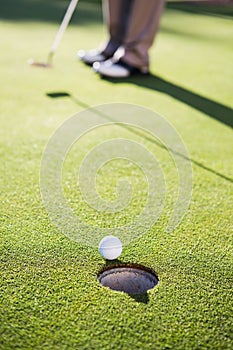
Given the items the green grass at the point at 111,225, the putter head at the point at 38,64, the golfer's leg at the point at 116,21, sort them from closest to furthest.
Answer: the green grass at the point at 111,225
the putter head at the point at 38,64
the golfer's leg at the point at 116,21

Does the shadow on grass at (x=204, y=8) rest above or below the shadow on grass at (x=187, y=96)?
above

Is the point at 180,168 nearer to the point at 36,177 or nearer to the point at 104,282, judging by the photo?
the point at 36,177

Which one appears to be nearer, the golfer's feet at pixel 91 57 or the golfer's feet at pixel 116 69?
the golfer's feet at pixel 116 69

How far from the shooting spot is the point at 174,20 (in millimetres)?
7672

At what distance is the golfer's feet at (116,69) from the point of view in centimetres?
428

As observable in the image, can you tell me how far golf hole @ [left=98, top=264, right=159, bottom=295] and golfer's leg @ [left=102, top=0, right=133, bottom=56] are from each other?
3123mm

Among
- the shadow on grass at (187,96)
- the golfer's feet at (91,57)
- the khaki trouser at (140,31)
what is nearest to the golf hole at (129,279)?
the shadow on grass at (187,96)

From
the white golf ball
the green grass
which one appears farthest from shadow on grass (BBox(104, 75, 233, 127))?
the white golf ball

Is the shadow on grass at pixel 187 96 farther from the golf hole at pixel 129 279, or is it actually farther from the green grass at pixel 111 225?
the golf hole at pixel 129 279

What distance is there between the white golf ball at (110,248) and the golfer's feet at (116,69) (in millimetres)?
2574

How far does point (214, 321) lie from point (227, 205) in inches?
33.1

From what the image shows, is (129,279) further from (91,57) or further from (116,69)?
(91,57)

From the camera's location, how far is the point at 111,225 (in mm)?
2146

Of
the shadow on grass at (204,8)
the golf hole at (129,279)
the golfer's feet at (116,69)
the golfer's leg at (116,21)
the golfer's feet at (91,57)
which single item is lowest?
the golf hole at (129,279)
